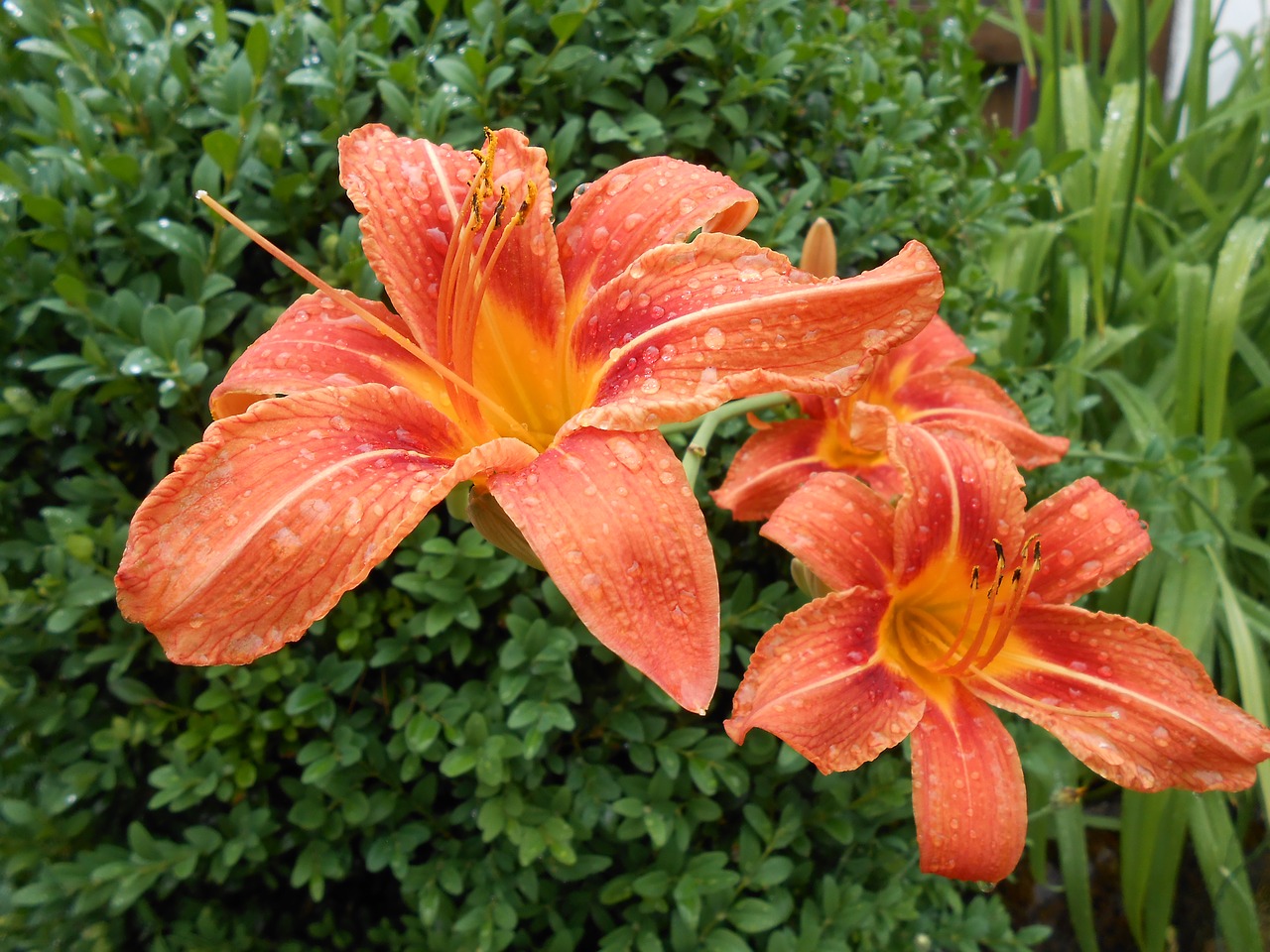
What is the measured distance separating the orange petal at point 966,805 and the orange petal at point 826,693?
0.04 m

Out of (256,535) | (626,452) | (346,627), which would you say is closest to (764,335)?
(626,452)

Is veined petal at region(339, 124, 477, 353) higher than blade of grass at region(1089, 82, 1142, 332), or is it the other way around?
veined petal at region(339, 124, 477, 353)

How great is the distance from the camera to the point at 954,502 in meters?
0.72

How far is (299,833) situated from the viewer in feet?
3.22

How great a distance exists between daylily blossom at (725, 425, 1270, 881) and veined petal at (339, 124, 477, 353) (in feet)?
1.11

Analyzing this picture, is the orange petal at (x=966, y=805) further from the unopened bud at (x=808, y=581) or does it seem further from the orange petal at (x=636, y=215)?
the orange petal at (x=636, y=215)

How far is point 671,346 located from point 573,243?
0.19 metres

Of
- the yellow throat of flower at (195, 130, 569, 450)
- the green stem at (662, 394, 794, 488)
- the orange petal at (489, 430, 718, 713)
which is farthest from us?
the green stem at (662, 394, 794, 488)

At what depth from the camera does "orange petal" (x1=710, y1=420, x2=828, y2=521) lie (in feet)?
2.55

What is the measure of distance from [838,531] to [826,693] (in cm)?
14

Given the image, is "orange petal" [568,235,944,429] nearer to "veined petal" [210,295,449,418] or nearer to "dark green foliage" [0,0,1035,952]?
"veined petal" [210,295,449,418]

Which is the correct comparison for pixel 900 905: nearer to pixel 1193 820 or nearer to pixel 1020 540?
pixel 1020 540

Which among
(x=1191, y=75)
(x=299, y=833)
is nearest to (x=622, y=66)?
(x=299, y=833)

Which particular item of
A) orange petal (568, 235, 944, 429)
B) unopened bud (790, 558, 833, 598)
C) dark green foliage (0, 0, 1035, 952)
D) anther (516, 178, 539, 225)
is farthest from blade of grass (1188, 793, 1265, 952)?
anther (516, 178, 539, 225)
